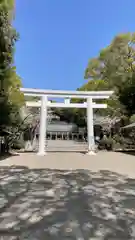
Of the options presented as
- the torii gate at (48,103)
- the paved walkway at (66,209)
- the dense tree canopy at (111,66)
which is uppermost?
the dense tree canopy at (111,66)

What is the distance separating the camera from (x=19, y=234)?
7.94ft

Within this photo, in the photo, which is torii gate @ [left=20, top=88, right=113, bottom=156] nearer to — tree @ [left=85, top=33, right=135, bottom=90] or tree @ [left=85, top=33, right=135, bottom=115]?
tree @ [left=85, top=33, right=135, bottom=115]

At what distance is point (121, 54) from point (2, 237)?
21882 millimetres

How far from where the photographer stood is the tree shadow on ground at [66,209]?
249 centimetres

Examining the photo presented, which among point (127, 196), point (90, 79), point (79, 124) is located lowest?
point (127, 196)

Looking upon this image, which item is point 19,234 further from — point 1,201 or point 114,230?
point 1,201

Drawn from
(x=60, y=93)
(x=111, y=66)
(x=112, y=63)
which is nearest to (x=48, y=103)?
(x=60, y=93)

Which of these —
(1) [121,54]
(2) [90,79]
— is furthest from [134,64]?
(2) [90,79]

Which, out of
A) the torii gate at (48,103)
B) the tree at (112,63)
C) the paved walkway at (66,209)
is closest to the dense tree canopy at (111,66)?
the tree at (112,63)

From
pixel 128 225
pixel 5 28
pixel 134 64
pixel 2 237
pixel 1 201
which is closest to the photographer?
pixel 2 237

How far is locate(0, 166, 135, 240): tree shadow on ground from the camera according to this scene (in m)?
2.49

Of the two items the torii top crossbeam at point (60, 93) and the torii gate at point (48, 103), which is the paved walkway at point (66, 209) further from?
the torii top crossbeam at point (60, 93)

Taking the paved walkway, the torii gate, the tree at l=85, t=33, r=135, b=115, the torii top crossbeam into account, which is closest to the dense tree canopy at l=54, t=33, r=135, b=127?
the tree at l=85, t=33, r=135, b=115

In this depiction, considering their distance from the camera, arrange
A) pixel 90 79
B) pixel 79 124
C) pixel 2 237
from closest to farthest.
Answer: pixel 2 237
pixel 90 79
pixel 79 124
